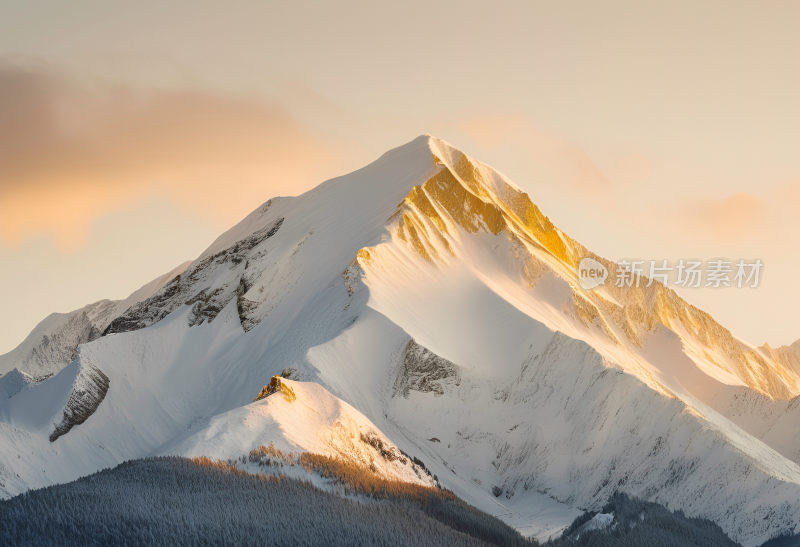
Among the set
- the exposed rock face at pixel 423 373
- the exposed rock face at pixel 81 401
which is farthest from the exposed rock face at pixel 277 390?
the exposed rock face at pixel 81 401

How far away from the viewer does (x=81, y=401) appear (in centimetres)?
19362

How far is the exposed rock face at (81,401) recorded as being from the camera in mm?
187375

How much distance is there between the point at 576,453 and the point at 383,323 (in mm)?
44722

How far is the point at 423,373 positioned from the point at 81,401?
2658 inches

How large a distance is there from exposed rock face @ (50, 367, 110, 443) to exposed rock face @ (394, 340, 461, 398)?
60223mm

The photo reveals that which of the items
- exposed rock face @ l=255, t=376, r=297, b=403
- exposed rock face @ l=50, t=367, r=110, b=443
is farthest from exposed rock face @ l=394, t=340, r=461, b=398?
exposed rock face @ l=50, t=367, r=110, b=443

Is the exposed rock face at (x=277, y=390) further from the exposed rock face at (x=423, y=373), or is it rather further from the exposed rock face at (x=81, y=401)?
the exposed rock face at (x=81, y=401)

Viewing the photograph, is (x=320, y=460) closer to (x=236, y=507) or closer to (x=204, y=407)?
(x=236, y=507)

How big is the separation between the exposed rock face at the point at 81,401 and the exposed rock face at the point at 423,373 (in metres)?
60.2

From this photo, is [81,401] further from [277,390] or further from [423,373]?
[423,373]

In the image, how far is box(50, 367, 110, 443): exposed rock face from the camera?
615 ft

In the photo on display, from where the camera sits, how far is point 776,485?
154m

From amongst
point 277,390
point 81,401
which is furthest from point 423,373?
point 81,401

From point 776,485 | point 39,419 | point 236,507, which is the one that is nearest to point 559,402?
point 776,485
